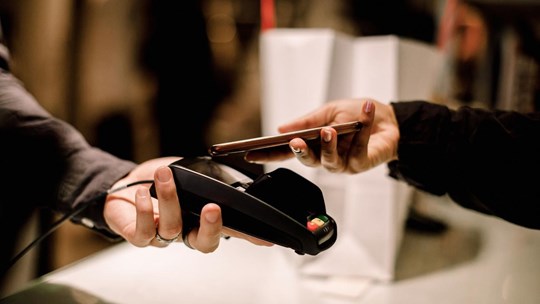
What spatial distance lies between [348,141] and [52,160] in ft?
1.22

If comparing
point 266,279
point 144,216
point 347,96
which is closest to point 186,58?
point 347,96

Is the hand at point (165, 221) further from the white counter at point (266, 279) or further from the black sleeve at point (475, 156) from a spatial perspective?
the black sleeve at point (475, 156)

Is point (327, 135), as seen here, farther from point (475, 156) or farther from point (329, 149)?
point (475, 156)

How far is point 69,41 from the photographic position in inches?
37.3

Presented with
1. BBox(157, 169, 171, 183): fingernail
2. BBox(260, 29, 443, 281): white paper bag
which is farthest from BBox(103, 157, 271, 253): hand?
BBox(260, 29, 443, 281): white paper bag

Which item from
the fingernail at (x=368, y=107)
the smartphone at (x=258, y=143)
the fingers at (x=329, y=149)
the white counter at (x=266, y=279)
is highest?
the fingernail at (x=368, y=107)

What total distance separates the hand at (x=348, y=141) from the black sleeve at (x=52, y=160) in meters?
0.20

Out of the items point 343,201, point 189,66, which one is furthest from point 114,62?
point 343,201

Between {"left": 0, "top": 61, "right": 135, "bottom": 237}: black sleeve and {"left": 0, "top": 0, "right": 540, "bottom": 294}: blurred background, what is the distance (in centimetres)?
25

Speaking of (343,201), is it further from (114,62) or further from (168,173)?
(114,62)

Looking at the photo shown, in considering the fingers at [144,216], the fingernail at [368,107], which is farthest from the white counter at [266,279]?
the fingernail at [368,107]

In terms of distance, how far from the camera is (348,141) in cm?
55

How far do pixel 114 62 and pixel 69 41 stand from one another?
203 mm

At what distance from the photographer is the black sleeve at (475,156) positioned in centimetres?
54
